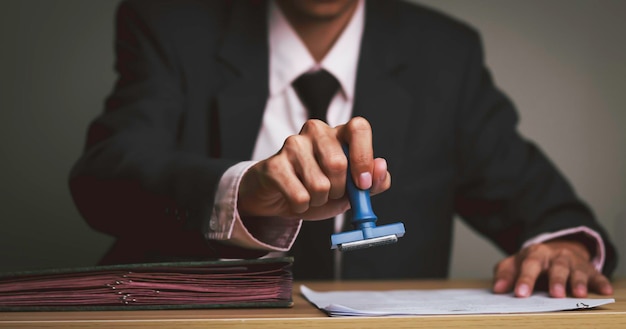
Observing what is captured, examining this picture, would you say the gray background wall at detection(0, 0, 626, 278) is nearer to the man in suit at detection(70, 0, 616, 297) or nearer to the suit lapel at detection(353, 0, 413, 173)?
the man in suit at detection(70, 0, 616, 297)

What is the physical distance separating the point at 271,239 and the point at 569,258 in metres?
0.42

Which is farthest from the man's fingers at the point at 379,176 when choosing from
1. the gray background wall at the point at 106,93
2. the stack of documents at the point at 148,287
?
the gray background wall at the point at 106,93

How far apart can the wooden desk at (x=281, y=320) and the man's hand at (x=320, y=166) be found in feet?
0.37

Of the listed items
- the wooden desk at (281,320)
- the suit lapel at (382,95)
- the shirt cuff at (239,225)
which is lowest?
the wooden desk at (281,320)

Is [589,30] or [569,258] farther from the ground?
[589,30]

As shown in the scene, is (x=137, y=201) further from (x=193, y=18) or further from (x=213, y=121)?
(x=193, y=18)

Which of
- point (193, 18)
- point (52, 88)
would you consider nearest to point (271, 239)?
point (193, 18)

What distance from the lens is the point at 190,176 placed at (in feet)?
2.98

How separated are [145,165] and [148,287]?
38cm

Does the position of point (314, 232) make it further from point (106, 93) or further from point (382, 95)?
point (106, 93)

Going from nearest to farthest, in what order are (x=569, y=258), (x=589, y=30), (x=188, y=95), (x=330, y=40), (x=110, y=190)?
(x=569, y=258) < (x=110, y=190) < (x=188, y=95) < (x=330, y=40) < (x=589, y=30)

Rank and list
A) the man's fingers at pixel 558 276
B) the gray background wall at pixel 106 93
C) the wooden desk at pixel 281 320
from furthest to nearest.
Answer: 1. the gray background wall at pixel 106 93
2. the man's fingers at pixel 558 276
3. the wooden desk at pixel 281 320

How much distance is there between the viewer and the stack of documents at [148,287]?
686 mm

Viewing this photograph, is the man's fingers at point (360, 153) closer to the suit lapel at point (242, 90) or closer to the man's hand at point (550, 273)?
the man's hand at point (550, 273)
